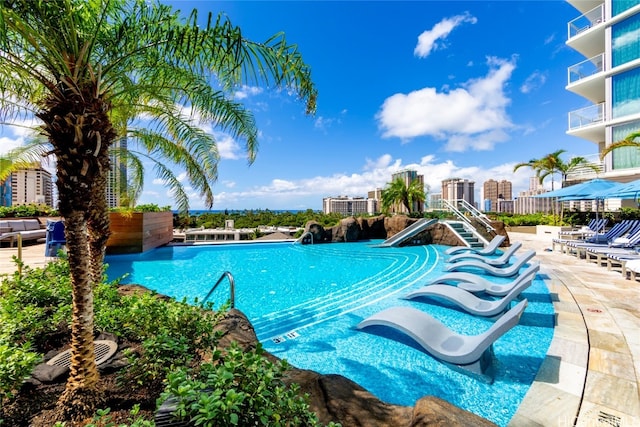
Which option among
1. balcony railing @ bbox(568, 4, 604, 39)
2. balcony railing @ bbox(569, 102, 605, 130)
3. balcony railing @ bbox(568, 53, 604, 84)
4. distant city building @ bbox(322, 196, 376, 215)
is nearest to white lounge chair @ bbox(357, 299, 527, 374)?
balcony railing @ bbox(569, 102, 605, 130)

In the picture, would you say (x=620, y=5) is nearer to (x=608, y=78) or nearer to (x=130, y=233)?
(x=608, y=78)

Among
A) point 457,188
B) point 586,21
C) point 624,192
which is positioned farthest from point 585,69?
point 457,188

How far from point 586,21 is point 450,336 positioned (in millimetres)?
30793

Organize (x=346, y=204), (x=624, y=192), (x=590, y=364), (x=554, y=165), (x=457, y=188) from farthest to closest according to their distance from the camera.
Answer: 1. (x=346, y=204)
2. (x=457, y=188)
3. (x=554, y=165)
4. (x=624, y=192)
5. (x=590, y=364)

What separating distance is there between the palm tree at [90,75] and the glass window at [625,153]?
2460 centimetres

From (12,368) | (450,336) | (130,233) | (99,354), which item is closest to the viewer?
(12,368)

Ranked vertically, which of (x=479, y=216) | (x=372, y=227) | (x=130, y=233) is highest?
(x=479, y=216)

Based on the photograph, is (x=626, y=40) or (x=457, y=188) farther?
(x=457, y=188)

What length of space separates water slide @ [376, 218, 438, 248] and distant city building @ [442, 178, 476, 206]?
26.5 m

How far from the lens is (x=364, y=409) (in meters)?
2.46

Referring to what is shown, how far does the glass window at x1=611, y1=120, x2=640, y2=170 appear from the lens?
1802 cm

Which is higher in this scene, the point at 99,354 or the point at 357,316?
the point at 99,354

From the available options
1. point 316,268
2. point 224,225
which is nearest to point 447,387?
point 316,268

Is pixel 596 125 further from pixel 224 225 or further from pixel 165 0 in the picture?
pixel 224 225
